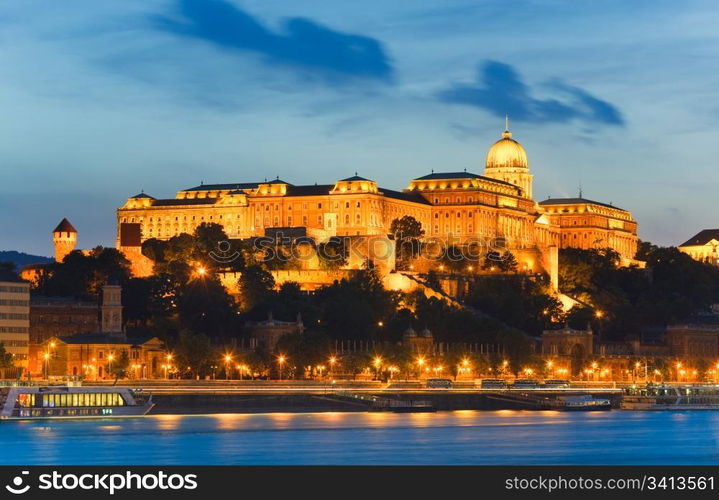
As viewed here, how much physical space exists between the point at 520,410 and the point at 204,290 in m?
31.6

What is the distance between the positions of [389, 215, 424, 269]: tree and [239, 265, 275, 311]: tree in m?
21.2

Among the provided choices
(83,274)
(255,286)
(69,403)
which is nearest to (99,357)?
(69,403)

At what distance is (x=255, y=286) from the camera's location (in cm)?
16225

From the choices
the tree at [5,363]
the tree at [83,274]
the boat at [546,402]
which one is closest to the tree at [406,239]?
the tree at [83,274]

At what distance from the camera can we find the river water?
291ft

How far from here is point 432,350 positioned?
153 meters

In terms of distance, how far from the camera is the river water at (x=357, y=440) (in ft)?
291

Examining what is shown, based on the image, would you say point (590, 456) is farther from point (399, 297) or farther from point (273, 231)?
point (273, 231)

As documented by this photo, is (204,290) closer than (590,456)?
No

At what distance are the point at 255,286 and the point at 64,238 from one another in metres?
29.2

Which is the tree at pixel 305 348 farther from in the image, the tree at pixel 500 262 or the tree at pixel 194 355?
the tree at pixel 500 262
